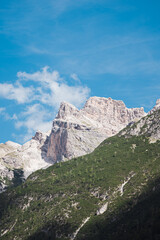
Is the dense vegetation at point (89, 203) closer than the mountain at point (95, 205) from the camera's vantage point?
No

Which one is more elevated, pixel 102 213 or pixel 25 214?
pixel 25 214

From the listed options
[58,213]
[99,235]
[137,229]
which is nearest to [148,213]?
[137,229]

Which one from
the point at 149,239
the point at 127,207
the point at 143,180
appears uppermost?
the point at 143,180

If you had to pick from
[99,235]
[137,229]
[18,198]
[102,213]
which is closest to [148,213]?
[137,229]

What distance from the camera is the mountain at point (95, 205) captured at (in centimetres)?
11994

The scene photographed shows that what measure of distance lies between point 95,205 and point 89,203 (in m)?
4.56

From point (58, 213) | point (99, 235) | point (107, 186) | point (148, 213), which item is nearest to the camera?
point (148, 213)

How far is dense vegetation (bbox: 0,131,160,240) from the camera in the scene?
128125 mm

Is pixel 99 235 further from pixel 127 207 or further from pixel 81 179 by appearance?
pixel 81 179

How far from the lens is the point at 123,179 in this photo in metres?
170

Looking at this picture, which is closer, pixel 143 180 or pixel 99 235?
pixel 99 235

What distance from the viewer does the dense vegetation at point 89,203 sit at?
420ft

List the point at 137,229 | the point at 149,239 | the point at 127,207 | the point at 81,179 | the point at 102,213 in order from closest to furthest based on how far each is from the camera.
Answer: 1. the point at 149,239
2. the point at 137,229
3. the point at 127,207
4. the point at 102,213
5. the point at 81,179

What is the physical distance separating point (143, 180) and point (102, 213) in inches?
983
